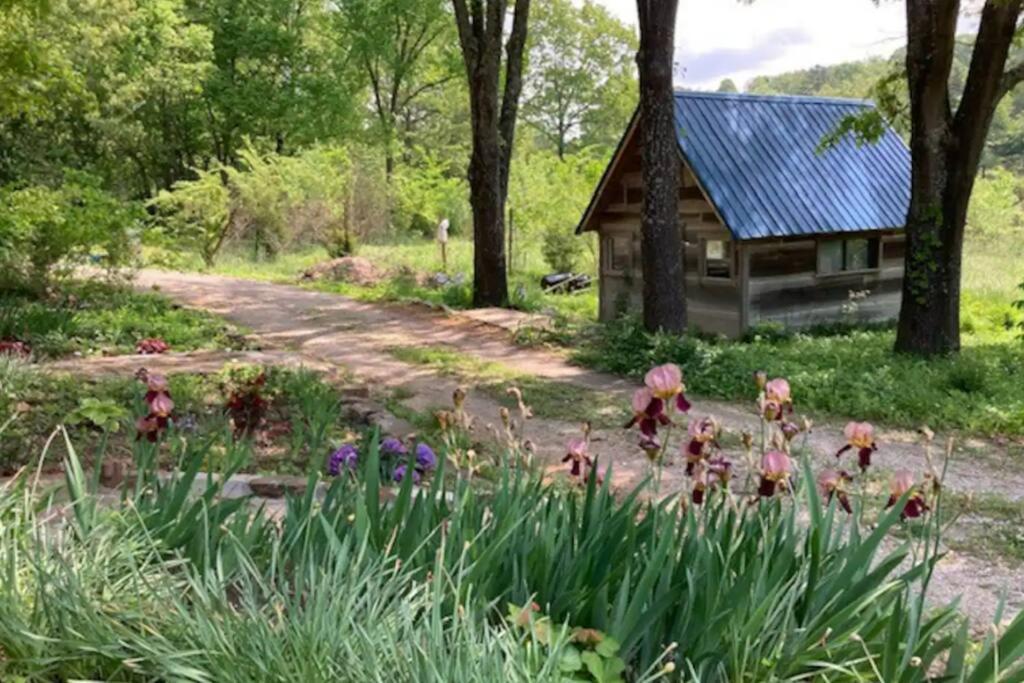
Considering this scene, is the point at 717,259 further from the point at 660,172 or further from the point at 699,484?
the point at 699,484

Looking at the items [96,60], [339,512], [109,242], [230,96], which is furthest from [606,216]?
[230,96]

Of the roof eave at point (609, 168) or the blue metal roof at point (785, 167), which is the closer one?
the blue metal roof at point (785, 167)

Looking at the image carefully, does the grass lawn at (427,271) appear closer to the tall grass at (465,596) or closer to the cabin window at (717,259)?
the cabin window at (717,259)

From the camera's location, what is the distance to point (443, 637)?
77.5 inches

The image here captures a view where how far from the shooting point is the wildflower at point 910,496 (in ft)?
7.61

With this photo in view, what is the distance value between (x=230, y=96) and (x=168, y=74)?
2.76 metres

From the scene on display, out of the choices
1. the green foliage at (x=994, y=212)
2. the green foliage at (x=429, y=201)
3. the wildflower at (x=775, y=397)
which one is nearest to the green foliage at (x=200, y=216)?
the green foliage at (x=429, y=201)

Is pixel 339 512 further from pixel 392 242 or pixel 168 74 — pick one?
pixel 168 74

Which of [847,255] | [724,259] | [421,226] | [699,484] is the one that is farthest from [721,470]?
[421,226]

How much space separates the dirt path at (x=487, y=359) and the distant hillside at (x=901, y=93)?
5790mm

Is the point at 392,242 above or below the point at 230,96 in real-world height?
below

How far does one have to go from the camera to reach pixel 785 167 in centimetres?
1481

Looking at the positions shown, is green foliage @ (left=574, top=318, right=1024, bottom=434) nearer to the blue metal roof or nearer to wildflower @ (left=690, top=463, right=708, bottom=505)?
the blue metal roof

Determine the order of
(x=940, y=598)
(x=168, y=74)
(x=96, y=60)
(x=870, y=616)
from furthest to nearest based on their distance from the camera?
(x=168, y=74), (x=96, y=60), (x=940, y=598), (x=870, y=616)
